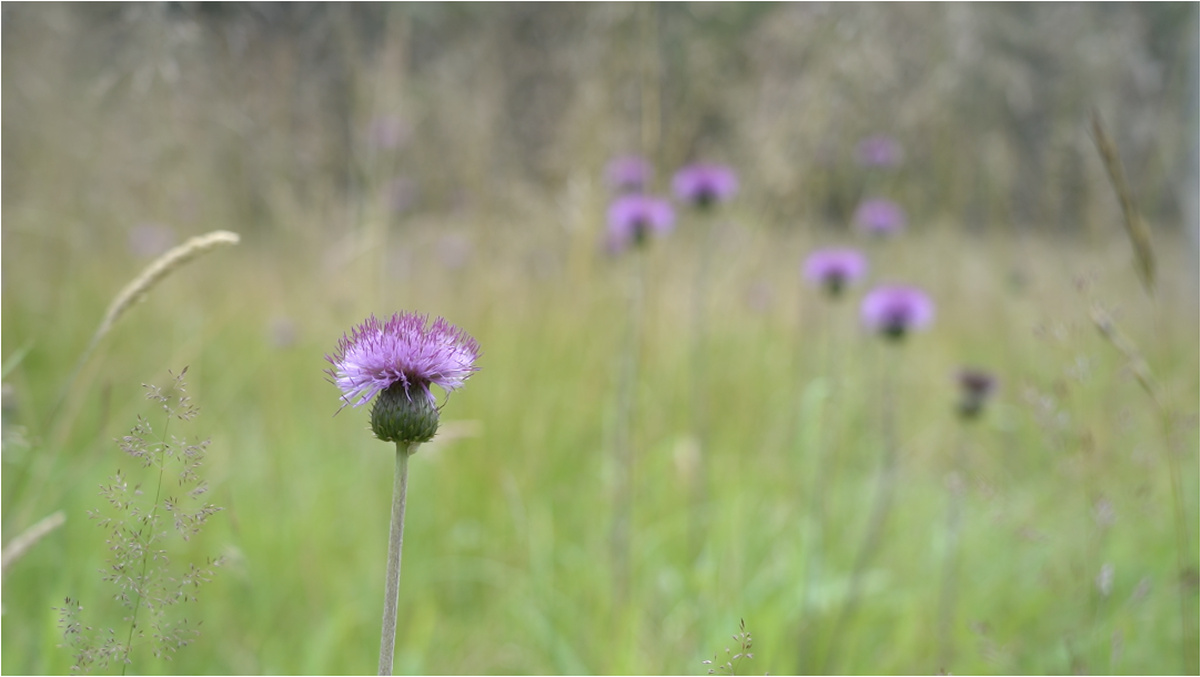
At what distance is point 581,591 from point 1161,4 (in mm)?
2918

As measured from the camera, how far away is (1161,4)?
2828mm

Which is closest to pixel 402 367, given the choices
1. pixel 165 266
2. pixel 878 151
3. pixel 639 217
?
pixel 165 266

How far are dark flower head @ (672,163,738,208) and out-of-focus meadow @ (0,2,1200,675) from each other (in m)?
0.08

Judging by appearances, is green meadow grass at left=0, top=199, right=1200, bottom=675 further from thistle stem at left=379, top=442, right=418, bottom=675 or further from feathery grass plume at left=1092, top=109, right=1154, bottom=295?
thistle stem at left=379, top=442, right=418, bottom=675

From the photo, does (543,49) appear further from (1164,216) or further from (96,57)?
(1164,216)

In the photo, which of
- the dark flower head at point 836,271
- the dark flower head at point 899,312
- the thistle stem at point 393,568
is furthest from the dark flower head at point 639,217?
the thistle stem at point 393,568

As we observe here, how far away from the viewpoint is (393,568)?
0.45 meters

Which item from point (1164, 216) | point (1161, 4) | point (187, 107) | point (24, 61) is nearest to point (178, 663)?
point (187, 107)

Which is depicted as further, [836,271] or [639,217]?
[836,271]

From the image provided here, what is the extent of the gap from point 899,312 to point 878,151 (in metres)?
0.71

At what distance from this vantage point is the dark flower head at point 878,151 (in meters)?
2.43

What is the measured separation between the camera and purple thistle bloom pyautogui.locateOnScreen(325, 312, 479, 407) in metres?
0.54

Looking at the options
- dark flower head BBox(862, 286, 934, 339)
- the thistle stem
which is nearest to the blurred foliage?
dark flower head BBox(862, 286, 934, 339)

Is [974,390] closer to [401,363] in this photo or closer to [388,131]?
[401,363]
